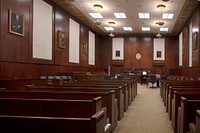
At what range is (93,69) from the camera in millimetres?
21734

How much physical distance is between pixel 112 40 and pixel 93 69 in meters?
4.51

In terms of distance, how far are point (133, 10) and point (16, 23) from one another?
7773 millimetres

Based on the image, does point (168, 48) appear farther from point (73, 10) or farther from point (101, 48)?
point (73, 10)

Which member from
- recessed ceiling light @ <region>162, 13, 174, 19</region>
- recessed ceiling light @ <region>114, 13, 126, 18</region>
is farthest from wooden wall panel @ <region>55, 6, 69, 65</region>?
recessed ceiling light @ <region>162, 13, 174, 19</region>

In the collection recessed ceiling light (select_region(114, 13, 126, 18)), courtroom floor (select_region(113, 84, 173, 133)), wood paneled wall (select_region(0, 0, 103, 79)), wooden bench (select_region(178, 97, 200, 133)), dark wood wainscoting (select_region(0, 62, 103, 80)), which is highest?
recessed ceiling light (select_region(114, 13, 126, 18))

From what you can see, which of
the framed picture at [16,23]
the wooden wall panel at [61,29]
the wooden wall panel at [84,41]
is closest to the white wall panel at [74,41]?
the wooden wall panel at [61,29]

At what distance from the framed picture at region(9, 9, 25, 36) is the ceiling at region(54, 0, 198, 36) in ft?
11.8

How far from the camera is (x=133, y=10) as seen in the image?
47.0 ft

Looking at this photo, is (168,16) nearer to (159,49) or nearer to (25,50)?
(159,49)

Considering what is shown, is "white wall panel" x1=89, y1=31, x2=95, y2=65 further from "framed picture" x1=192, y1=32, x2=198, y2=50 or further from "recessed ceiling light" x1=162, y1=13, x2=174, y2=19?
"framed picture" x1=192, y1=32, x2=198, y2=50

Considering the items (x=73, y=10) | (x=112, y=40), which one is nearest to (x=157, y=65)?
(x=112, y=40)

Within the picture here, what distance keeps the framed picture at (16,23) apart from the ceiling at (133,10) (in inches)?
141

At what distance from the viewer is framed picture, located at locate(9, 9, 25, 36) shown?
29.1ft

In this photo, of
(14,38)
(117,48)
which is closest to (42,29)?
(14,38)
